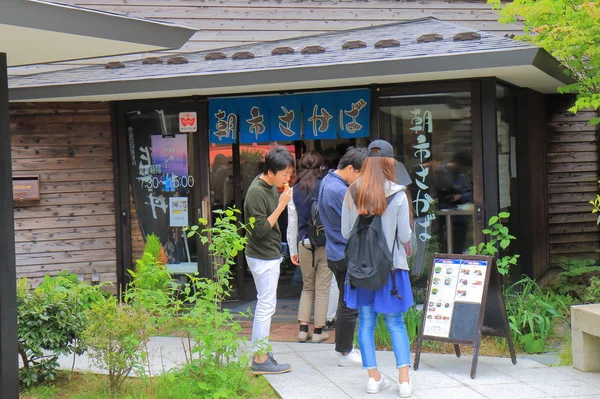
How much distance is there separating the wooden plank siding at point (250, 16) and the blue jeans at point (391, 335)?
5700mm

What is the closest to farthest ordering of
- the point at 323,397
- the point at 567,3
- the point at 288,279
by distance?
1. the point at 323,397
2. the point at 567,3
3. the point at 288,279

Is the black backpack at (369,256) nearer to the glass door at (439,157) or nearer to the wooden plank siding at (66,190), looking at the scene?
the glass door at (439,157)

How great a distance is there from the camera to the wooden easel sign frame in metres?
6.17

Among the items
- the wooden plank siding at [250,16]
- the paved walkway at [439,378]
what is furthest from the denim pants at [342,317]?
the wooden plank siding at [250,16]

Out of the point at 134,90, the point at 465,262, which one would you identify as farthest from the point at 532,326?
the point at 134,90

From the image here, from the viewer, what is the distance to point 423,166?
28.5 feet

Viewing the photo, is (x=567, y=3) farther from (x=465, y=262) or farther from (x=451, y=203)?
(x=465, y=262)

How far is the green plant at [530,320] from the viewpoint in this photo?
22.9 feet

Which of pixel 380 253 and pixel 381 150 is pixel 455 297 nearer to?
pixel 380 253

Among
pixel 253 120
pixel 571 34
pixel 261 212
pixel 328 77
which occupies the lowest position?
pixel 261 212

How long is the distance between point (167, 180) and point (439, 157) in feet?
11.5

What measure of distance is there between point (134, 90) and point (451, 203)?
12.7 ft

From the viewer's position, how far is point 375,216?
17.6 ft

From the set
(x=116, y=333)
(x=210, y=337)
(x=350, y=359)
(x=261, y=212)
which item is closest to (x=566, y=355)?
(x=350, y=359)
